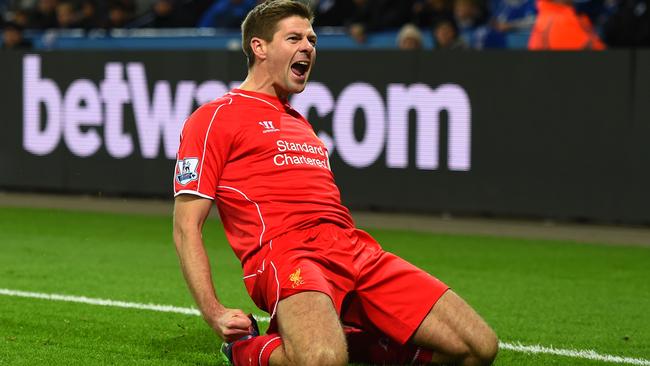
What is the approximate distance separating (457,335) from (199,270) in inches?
48.0

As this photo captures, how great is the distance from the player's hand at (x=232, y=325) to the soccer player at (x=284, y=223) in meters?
0.19

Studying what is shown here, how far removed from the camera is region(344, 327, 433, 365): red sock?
20.0ft

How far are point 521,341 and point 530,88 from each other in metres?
5.63

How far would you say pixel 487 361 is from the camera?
5.92 meters

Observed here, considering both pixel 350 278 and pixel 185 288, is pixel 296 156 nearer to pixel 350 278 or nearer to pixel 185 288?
pixel 350 278

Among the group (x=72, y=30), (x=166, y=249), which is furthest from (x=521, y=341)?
(x=72, y=30)

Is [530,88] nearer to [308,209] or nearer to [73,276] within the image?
[73,276]

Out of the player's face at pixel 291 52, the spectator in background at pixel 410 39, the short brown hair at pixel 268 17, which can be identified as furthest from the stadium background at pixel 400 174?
the short brown hair at pixel 268 17

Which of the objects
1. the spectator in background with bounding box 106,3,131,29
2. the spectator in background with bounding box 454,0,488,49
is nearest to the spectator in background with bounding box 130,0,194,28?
the spectator in background with bounding box 106,3,131,29

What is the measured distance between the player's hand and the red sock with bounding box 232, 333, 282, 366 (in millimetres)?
212

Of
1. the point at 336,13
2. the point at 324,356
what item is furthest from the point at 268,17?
the point at 336,13

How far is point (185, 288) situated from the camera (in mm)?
8680

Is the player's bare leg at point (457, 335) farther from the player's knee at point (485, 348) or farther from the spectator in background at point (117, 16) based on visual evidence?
the spectator in background at point (117, 16)

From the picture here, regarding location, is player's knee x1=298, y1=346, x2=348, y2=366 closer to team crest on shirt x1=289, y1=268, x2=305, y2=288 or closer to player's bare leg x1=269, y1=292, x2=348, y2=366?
player's bare leg x1=269, y1=292, x2=348, y2=366
